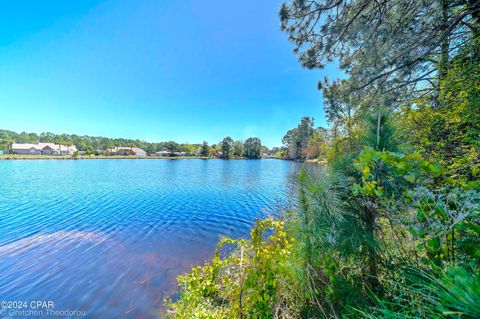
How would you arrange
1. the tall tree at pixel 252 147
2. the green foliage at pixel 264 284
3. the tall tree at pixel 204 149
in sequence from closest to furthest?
the green foliage at pixel 264 284 < the tall tree at pixel 204 149 < the tall tree at pixel 252 147

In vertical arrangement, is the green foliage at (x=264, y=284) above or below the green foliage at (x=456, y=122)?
below

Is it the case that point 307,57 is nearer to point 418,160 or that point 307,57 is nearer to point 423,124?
point 423,124

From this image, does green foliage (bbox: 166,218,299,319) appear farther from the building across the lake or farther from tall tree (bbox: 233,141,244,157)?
the building across the lake

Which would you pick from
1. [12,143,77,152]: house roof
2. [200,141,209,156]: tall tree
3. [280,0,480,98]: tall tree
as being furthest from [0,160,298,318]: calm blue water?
[12,143,77,152]: house roof

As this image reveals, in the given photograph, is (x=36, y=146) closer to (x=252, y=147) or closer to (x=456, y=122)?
(x=252, y=147)

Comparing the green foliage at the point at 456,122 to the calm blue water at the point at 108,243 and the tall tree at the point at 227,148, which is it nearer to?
the calm blue water at the point at 108,243

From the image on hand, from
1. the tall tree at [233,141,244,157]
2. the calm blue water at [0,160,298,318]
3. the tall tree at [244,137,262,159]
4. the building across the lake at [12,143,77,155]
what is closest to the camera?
the calm blue water at [0,160,298,318]

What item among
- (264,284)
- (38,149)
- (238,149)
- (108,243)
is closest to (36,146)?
(38,149)

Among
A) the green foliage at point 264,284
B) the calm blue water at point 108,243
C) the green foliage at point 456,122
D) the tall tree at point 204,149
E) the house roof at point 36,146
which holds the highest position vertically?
the tall tree at point 204,149

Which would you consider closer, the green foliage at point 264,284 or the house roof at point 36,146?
the green foliage at point 264,284

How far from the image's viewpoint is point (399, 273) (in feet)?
4.64

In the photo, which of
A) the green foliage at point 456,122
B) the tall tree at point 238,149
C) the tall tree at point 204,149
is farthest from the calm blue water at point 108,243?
the tall tree at point 238,149

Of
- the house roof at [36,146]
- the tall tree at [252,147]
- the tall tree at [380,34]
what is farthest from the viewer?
the tall tree at [252,147]

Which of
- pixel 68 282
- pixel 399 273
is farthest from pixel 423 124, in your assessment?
pixel 68 282
